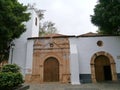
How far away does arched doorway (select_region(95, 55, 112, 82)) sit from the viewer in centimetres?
1610

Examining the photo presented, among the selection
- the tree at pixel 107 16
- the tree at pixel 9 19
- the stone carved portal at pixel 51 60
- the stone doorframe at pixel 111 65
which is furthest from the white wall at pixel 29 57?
the tree at pixel 107 16

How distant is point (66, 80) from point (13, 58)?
6611 millimetres

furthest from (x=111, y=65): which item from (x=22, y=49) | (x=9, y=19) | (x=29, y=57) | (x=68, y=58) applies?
(x=9, y=19)

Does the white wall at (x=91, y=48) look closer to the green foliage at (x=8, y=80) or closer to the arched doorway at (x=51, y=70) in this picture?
the arched doorway at (x=51, y=70)

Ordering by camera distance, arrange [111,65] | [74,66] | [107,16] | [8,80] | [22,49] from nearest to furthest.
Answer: [8,80], [107,16], [74,66], [111,65], [22,49]

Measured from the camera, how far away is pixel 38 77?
15734 millimetres

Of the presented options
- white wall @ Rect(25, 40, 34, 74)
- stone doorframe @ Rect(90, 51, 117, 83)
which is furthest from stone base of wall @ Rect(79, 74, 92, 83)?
white wall @ Rect(25, 40, 34, 74)

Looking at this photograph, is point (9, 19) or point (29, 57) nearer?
point (9, 19)

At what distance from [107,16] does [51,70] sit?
8.03m

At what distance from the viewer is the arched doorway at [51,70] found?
1583 centimetres

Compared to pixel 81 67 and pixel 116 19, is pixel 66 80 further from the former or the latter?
pixel 116 19

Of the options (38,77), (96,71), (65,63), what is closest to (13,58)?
(38,77)

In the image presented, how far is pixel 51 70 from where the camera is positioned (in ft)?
52.8

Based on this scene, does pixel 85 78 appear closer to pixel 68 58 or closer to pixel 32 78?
pixel 68 58
